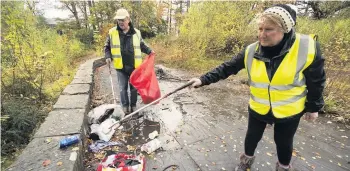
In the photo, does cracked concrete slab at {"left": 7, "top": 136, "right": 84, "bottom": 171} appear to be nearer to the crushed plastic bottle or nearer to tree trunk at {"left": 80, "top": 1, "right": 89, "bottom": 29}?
the crushed plastic bottle

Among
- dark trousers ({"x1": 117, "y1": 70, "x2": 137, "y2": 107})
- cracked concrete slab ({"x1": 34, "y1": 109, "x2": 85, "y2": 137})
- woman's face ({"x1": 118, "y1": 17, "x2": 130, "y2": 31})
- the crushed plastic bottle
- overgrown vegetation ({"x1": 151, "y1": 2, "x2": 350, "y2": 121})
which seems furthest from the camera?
overgrown vegetation ({"x1": 151, "y1": 2, "x2": 350, "y2": 121})

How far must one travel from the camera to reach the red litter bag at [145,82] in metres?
3.85

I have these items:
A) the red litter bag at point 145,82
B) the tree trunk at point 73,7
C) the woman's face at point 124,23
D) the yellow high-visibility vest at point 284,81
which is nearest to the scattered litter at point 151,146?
the red litter bag at point 145,82

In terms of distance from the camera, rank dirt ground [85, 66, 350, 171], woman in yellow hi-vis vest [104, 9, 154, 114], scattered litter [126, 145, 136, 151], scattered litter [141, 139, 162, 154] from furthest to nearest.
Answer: woman in yellow hi-vis vest [104, 9, 154, 114] < scattered litter [126, 145, 136, 151] < scattered litter [141, 139, 162, 154] < dirt ground [85, 66, 350, 171]

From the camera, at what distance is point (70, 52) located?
11.0 m

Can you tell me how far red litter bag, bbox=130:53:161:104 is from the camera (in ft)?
12.6

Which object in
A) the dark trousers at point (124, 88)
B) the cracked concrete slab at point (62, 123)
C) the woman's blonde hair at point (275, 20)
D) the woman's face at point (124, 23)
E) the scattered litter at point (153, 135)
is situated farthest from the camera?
the dark trousers at point (124, 88)

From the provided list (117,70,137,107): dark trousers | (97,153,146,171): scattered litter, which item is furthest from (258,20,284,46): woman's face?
(117,70,137,107): dark trousers

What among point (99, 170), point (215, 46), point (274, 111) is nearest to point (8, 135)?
point (99, 170)

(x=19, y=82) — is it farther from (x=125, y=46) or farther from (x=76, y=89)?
(x=125, y=46)

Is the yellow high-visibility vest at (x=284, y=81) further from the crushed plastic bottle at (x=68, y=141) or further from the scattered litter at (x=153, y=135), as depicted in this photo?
the crushed plastic bottle at (x=68, y=141)

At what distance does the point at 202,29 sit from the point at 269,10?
792cm

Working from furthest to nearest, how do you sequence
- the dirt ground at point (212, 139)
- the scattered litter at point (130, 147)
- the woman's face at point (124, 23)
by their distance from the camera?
the woman's face at point (124, 23)
the scattered litter at point (130, 147)
the dirt ground at point (212, 139)

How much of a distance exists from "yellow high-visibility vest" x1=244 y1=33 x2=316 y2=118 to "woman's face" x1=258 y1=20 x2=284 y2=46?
0.16 meters
